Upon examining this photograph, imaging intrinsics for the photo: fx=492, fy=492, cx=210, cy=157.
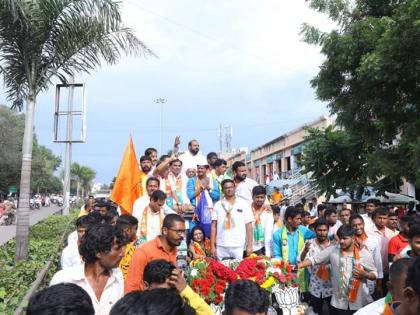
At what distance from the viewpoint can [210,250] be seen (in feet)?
23.2

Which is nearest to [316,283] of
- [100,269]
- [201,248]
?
[201,248]

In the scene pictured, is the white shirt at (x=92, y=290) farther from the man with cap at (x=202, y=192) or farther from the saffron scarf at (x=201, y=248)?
the man with cap at (x=202, y=192)

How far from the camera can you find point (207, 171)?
846 centimetres

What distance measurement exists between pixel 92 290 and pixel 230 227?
12.1ft

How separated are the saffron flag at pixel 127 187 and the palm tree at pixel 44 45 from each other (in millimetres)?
2691

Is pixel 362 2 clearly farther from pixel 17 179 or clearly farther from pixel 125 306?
pixel 17 179

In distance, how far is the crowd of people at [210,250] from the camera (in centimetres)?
222

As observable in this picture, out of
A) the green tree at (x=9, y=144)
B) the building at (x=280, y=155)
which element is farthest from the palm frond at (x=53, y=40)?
the green tree at (x=9, y=144)

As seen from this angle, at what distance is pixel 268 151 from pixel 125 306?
44.6 metres

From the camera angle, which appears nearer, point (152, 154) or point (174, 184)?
point (174, 184)

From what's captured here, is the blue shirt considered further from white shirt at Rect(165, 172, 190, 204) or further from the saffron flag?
the saffron flag

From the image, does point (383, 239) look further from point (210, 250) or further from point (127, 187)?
point (127, 187)

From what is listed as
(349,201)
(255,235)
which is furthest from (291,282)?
(349,201)

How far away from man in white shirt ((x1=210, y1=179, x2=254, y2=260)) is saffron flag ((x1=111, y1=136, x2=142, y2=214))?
1717mm
